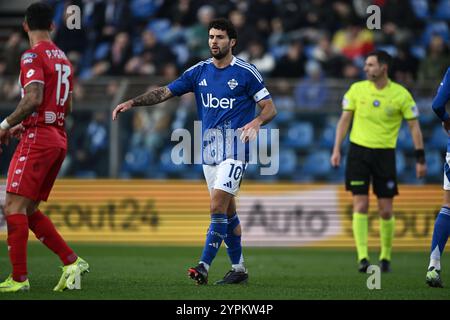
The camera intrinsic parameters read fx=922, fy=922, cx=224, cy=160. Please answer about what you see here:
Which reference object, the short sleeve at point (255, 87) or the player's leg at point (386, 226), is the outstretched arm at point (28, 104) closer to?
the short sleeve at point (255, 87)

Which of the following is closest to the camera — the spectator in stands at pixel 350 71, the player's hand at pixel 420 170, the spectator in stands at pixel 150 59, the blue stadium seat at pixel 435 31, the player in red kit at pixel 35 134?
the player in red kit at pixel 35 134

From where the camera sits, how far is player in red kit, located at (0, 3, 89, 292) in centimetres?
804

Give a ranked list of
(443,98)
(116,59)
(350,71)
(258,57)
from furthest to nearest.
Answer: (116,59) → (258,57) → (350,71) → (443,98)

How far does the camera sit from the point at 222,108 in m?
9.25

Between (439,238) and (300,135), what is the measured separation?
7.56 m

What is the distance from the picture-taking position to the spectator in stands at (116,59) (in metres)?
19.3

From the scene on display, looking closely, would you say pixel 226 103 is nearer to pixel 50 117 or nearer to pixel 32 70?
pixel 50 117

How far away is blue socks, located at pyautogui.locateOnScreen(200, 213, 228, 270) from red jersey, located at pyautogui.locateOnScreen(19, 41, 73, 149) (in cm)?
169

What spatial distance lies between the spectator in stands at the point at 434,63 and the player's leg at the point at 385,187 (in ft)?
22.9

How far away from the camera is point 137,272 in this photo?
10.8 m

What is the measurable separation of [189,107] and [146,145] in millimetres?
1056

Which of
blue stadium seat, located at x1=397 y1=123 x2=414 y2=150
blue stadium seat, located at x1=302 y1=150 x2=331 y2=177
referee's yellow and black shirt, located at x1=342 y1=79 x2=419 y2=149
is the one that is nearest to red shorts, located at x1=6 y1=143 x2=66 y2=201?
referee's yellow and black shirt, located at x1=342 y1=79 x2=419 y2=149

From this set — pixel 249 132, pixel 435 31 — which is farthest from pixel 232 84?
pixel 435 31

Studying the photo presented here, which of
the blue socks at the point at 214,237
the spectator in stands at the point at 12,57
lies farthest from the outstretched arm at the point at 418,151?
the spectator in stands at the point at 12,57
